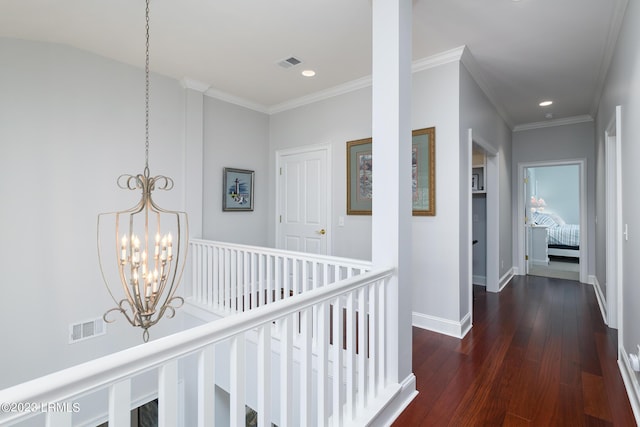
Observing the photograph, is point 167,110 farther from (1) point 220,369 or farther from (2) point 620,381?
(2) point 620,381

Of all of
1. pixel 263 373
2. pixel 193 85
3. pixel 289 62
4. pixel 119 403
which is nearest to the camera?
pixel 119 403

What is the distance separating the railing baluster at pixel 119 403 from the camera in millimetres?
774

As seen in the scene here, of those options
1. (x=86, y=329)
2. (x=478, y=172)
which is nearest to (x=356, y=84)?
(x=478, y=172)

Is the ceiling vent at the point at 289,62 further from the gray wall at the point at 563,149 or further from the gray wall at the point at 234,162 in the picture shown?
the gray wall at the point at 563,149

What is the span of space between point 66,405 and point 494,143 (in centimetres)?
477

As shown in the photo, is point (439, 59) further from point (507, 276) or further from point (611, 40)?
point (507, 276)

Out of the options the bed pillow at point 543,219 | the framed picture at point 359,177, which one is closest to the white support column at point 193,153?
the framed picture at point 359,177

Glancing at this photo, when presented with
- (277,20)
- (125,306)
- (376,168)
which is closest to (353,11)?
(277,20)

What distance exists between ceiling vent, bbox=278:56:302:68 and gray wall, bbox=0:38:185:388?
5.07 feet

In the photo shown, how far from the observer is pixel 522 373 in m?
2.25

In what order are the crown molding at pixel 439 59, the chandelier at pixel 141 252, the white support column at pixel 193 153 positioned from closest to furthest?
the chandelier at pixel 141 252
the crown molding at pixel 439 59
the white support column at pixel 193 153

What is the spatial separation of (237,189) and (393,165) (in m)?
2.82

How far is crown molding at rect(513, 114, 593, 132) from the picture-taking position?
484cm

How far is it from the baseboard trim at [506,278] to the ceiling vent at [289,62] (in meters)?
4.02
